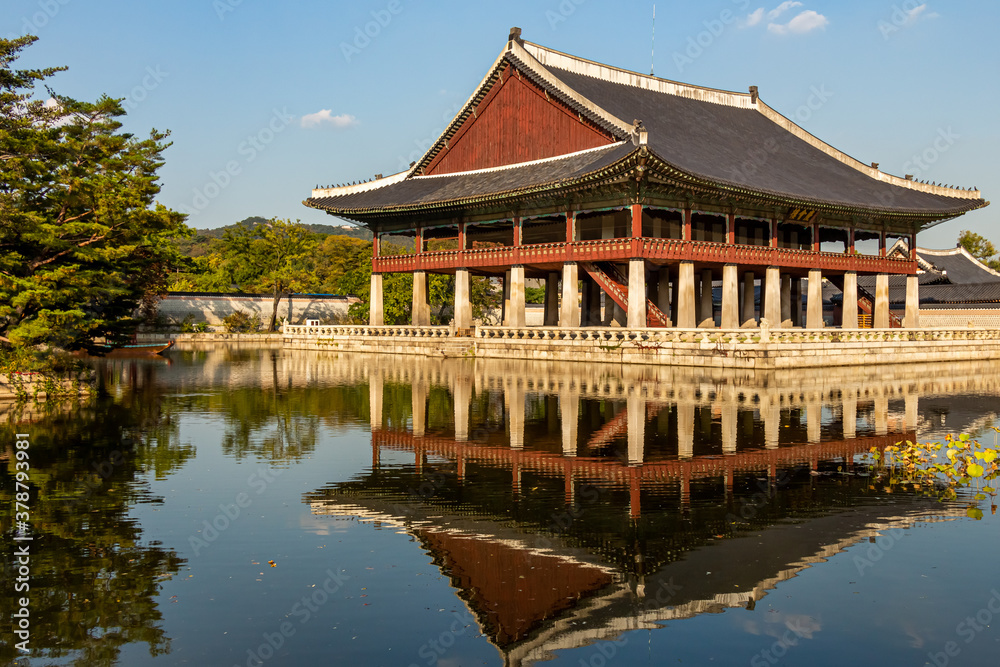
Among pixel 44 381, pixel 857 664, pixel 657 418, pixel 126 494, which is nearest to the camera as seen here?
pixel 857 664

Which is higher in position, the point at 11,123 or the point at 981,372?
the point at 11,123

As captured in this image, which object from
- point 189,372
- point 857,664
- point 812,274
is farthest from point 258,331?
point 857,664

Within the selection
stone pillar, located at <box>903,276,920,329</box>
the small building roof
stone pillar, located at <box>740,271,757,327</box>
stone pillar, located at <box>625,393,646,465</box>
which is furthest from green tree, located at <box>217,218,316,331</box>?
stone pillar, located at <box>625,393,646,465</box>

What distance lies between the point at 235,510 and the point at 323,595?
4.15 meters

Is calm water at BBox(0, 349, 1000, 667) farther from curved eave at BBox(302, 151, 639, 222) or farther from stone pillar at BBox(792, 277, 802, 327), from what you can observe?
stone pillar at BBox(792, 277, 802, 327)

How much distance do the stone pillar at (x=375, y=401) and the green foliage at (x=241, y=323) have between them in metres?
48.3

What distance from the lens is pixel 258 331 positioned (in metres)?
82.2

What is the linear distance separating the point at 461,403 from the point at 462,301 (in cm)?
2714

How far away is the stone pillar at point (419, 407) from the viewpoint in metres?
20.1

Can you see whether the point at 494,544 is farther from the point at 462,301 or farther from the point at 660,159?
the point at 462,301

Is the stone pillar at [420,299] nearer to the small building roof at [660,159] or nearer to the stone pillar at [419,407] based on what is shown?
the small building roof at [660,159]

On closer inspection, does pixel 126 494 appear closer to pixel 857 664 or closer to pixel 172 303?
pixel 857 664

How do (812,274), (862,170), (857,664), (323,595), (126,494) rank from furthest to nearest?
(862,170)
(812,274)
(126,494)
(323,595)
(857,664)

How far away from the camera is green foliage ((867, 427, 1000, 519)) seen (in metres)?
13.9
